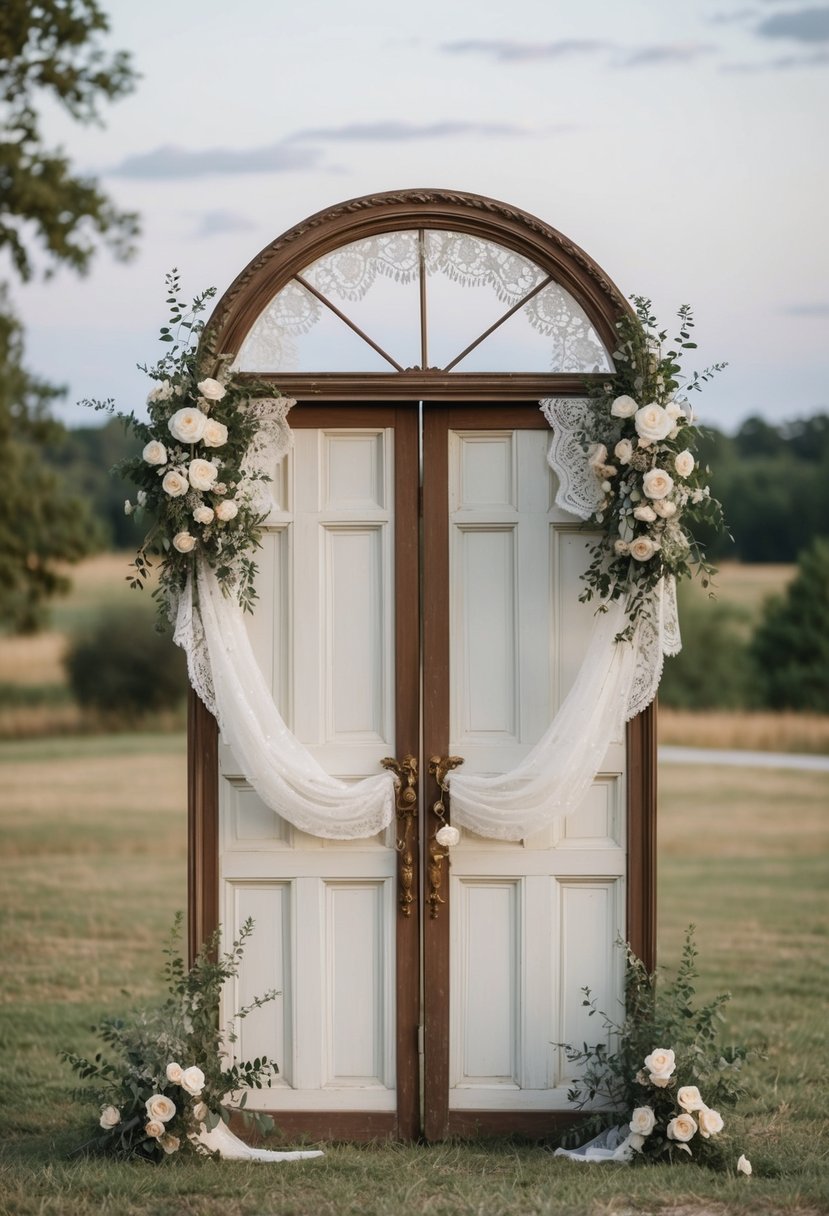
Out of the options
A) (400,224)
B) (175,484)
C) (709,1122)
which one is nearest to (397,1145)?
(709,1122)

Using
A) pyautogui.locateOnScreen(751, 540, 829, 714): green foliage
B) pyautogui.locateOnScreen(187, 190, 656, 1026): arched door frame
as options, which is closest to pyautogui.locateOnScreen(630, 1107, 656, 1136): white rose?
pyautogui.locateOnScreen(187, 190, 656, 1026): arched door frame

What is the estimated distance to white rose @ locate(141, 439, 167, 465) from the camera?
4.91m

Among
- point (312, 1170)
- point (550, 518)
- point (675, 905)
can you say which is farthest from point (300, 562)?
point (675, 905)

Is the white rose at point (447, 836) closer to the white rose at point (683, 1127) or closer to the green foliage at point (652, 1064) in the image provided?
the green foliage at point (652, 1064)

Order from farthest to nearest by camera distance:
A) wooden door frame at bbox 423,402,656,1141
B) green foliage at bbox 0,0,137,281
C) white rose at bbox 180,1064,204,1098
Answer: green foliage at bbox 0,0,137,281 → wooden door frame at bbox 423,402,656,1141 → white rose at bbox 180,1064,204,1098

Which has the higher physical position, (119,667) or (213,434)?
(213,434)

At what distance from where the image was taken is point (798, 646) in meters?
21.2

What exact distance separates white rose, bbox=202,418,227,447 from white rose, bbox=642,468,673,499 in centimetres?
139

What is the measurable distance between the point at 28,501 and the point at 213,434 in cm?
876

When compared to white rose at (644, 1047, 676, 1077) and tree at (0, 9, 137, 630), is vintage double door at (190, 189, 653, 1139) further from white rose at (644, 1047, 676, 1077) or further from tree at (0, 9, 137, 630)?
tree at (0, 9, 137, 630)

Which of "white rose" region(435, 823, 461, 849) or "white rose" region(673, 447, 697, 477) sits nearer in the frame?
"white rose" region(673, 447, 697, 477)

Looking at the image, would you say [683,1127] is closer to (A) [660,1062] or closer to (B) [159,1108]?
(A) [660,1062]

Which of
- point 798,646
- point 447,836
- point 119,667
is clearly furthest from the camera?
point 119,667

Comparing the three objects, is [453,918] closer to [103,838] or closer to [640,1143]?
[640,1143]
